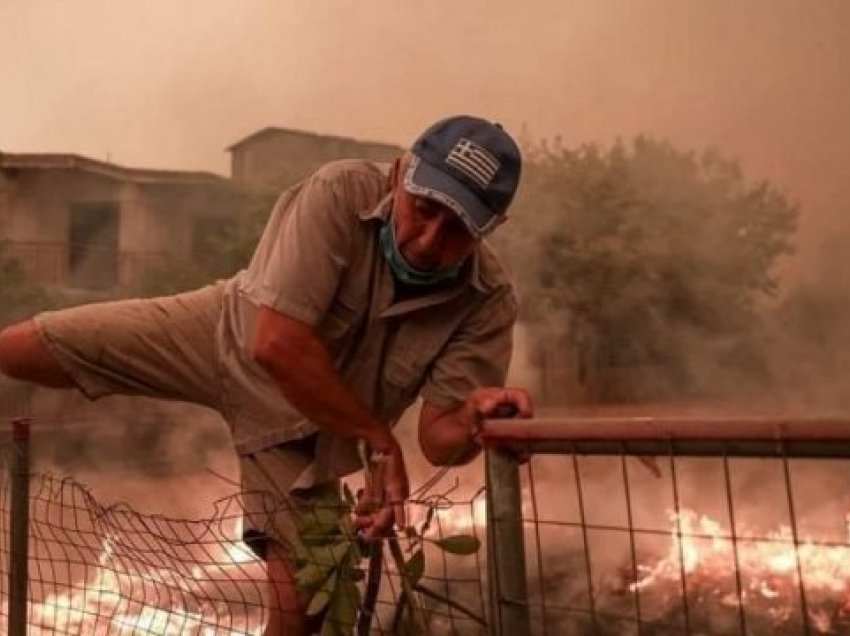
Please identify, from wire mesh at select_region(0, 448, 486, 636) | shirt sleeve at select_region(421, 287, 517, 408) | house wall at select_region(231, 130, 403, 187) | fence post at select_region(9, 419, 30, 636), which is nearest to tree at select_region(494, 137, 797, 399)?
house wall at select_region(231, 130, 403, 187)

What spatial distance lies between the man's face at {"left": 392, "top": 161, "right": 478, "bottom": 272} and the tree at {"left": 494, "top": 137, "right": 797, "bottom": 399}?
734 cm

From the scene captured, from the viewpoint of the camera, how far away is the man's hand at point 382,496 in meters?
1.93

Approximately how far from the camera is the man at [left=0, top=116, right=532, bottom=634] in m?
2.13

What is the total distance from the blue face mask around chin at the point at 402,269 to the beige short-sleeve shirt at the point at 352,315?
29 millimetres

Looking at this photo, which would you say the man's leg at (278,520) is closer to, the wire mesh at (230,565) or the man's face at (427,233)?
the wire mesh at (230,565)

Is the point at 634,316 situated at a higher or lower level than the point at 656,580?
Answer: higher

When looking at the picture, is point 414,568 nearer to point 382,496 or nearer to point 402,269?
point 382,496

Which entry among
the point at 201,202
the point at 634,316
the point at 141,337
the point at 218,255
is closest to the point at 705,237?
the point at 634,316

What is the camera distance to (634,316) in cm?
1020

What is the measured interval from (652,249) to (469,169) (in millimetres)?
7866

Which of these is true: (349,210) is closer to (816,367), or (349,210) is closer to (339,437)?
(339,437)

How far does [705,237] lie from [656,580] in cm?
615

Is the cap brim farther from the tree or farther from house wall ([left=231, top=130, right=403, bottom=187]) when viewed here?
house wall ([left=231, top=130, right=403, bottom=187])

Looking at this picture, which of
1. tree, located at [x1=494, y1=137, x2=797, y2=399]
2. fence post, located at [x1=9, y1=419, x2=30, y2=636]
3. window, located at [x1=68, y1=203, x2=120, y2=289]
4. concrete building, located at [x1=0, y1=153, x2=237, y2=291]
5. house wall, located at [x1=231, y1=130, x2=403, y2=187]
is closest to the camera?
fence post, located at [x1=9, y1=419, x2=30, y2=636]
